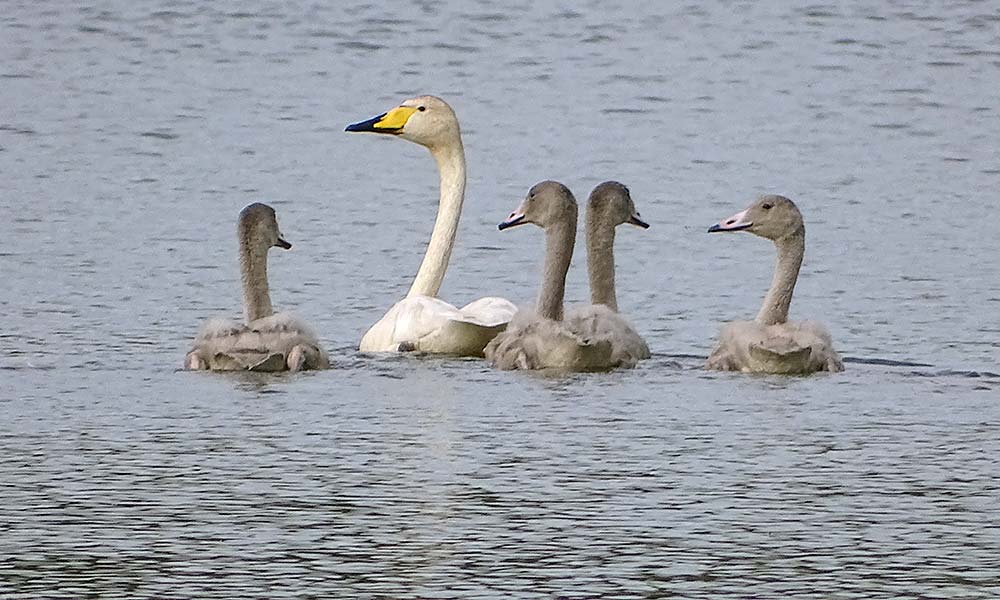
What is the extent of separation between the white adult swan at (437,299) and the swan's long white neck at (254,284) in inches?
22.4

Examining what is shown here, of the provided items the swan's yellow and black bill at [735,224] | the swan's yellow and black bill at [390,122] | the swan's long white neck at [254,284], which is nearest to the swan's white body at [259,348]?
the swan's long white neck at [254,284]

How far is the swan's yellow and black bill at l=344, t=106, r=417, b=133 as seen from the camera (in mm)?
14406

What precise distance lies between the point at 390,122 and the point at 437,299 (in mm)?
1723

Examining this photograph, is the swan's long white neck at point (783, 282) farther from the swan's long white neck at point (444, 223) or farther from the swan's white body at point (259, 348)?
the swan's white body at point (259, 348)

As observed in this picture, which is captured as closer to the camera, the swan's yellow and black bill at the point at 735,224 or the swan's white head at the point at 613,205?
the swan's yellow and black bill at the point at 735,224

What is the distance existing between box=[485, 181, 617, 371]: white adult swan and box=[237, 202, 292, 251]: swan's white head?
45.9 inches

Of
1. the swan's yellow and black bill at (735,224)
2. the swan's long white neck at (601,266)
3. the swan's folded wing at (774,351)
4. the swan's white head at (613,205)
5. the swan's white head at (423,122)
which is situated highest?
the swan's white head at (423,122)

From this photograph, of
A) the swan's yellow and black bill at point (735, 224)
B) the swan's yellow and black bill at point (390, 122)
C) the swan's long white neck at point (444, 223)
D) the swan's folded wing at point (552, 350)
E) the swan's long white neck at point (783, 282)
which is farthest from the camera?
the swan's yellow and black bill at point (390, 122)

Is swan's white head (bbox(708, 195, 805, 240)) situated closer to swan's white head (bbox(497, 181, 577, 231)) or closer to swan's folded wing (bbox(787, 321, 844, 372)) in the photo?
swan's white head (bbox(497, 181, 577, 231))

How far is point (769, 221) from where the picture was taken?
1270 cm

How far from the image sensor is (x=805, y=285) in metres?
14.2

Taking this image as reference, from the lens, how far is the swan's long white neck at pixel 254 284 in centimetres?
1216

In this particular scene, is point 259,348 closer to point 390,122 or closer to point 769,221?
point 769,221

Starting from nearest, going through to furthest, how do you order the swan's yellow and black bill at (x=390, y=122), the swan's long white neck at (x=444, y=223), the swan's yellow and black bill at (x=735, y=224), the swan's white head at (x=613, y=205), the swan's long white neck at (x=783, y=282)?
the swan's long white neck at (x=783, y=282)
the swan's yellow and black bill at (x=735, y=224)
the swan's white head at (x=613, y=205)
the swan's long white neck at (x=444, y=223)
the swan's yellow and black bill at (x=390, y=122)
